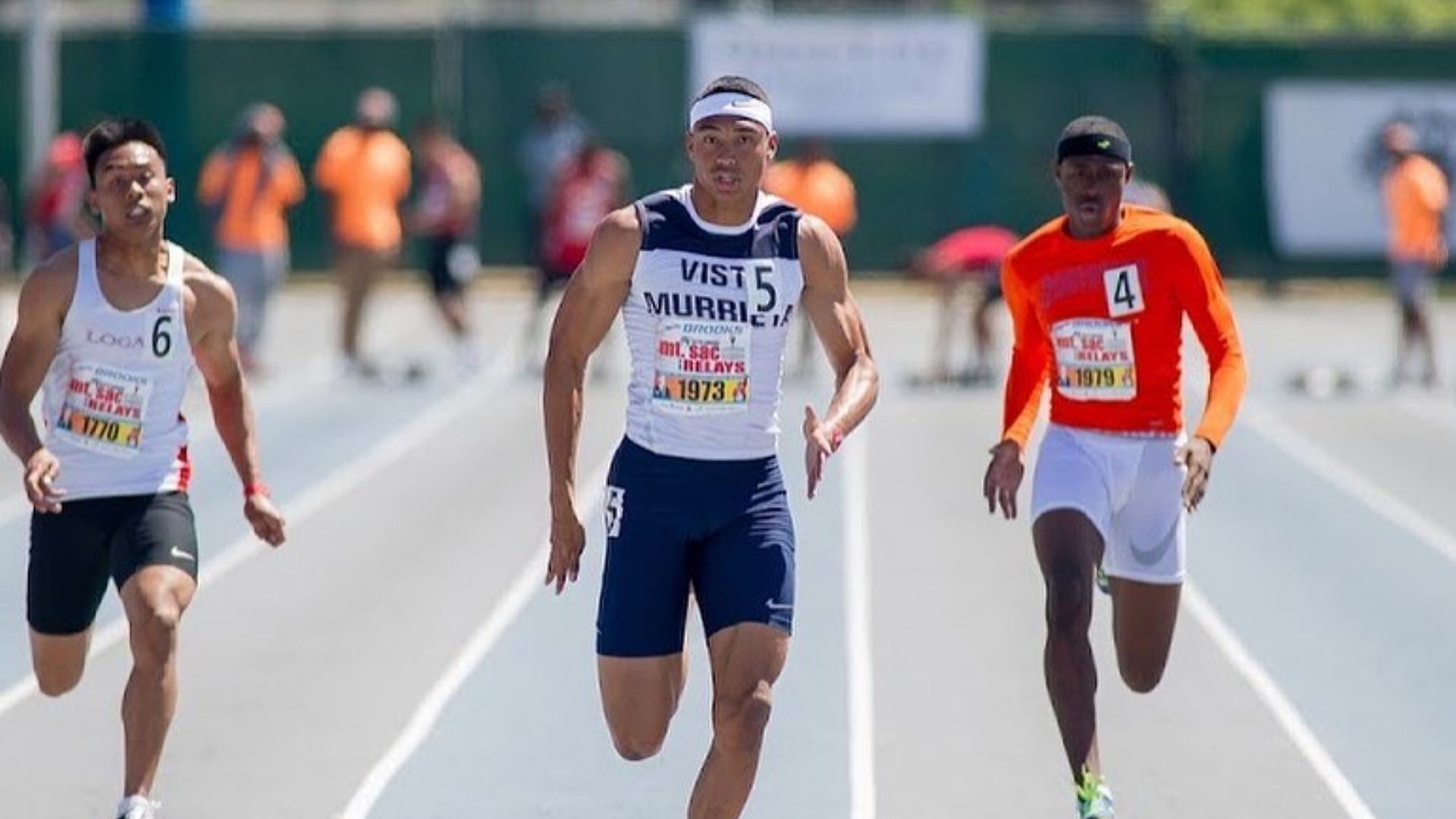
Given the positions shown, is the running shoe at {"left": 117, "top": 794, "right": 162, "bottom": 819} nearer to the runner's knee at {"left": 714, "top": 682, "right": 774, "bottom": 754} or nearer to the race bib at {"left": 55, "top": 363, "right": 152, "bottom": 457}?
the race bib at {"left": 55, "top": 363, "right": 152, "bottom": 457}

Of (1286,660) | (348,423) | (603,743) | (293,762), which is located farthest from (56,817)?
(348,423)

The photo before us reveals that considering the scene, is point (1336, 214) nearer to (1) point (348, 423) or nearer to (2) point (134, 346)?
(1) point (348, 423)

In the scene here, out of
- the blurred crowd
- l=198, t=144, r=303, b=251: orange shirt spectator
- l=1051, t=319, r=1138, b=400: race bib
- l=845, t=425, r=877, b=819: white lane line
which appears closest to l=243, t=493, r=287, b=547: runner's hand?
l=845, t=425, r=877, b=819: white lane line

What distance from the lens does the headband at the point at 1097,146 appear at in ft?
29.8

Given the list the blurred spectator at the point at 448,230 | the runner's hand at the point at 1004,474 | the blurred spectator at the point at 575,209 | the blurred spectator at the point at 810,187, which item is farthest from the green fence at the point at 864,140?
the runner's hand at the point at 1004,474

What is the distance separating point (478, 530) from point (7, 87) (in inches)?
908

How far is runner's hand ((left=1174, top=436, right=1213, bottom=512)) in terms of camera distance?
8.92 metres

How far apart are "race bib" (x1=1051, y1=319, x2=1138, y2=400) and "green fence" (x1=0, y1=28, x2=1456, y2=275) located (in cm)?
2677

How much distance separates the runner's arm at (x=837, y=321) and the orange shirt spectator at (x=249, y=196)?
1620cm

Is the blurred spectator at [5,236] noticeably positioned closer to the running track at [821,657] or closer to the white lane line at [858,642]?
the running track at [821,657]

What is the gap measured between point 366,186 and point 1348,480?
8925 mm

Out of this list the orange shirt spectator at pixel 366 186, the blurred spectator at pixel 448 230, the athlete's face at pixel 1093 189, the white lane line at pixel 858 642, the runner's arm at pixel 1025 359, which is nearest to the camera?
the athlete's face at pixel 1093 189

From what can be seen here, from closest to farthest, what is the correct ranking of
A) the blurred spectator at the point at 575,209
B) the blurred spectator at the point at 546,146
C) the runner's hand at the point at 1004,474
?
the runner's hand at the point at 1004,474, the blurred spectator at the point at 575,209, the blurred spectator at the point at 546,146

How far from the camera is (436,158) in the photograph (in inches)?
998
